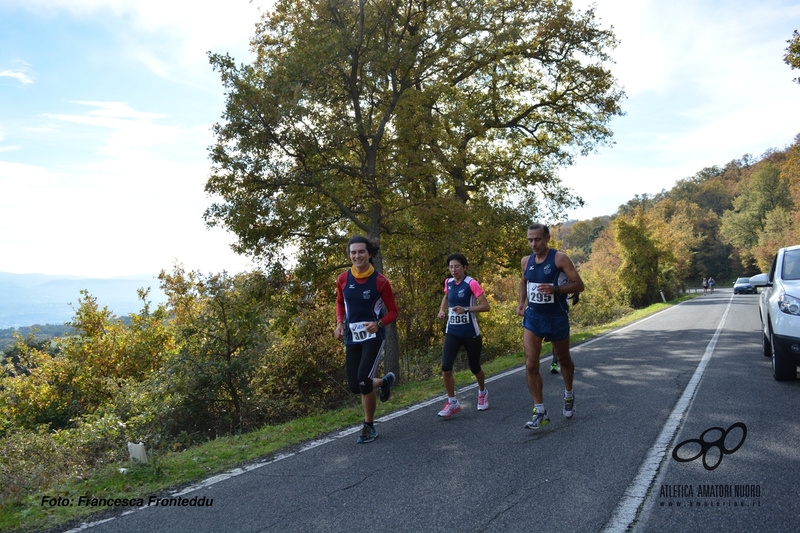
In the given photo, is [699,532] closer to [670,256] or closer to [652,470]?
[652,470]

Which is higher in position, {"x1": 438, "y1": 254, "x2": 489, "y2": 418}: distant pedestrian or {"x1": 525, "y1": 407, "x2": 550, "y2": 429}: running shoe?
{"x1": 438, "y1": 254, "x2": 489, "y2": 418}: distant pedestrian

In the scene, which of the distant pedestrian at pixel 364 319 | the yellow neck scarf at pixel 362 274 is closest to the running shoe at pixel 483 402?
the distant pedestrian at pixel 364 319

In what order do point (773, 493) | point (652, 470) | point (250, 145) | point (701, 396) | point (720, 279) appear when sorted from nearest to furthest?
point (773, 493) < point (652, 470) < point (701, 396) < point (250, 145) < point (720, 279)

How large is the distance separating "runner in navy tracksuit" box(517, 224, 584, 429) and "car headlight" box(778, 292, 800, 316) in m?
3.27

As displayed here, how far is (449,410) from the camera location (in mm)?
6645

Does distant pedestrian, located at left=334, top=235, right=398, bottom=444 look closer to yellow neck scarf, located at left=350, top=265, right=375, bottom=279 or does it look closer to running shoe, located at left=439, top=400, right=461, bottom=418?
yellow neck scarf, located at left=350, top=265, right=375, bottom=279

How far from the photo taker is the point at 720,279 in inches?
3649

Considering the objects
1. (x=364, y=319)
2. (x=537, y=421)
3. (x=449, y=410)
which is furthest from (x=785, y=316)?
(x=364, y=319)

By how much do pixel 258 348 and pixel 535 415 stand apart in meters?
7.30

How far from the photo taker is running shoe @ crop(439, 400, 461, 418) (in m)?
6.60

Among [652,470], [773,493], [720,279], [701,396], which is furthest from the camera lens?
[720,279]

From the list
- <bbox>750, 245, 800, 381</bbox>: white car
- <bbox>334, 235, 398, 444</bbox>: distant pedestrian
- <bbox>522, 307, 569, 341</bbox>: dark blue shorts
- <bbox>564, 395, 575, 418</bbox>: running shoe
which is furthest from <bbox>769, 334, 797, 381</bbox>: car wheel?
<bbox>334, 235, 398, 444</bbox>: distant pedestrian

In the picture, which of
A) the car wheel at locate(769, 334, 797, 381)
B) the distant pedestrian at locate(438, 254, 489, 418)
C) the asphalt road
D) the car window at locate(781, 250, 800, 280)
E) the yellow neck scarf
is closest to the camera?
the asphalt road

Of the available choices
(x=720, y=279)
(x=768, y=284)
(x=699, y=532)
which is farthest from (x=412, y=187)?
(x=720, y=279)
